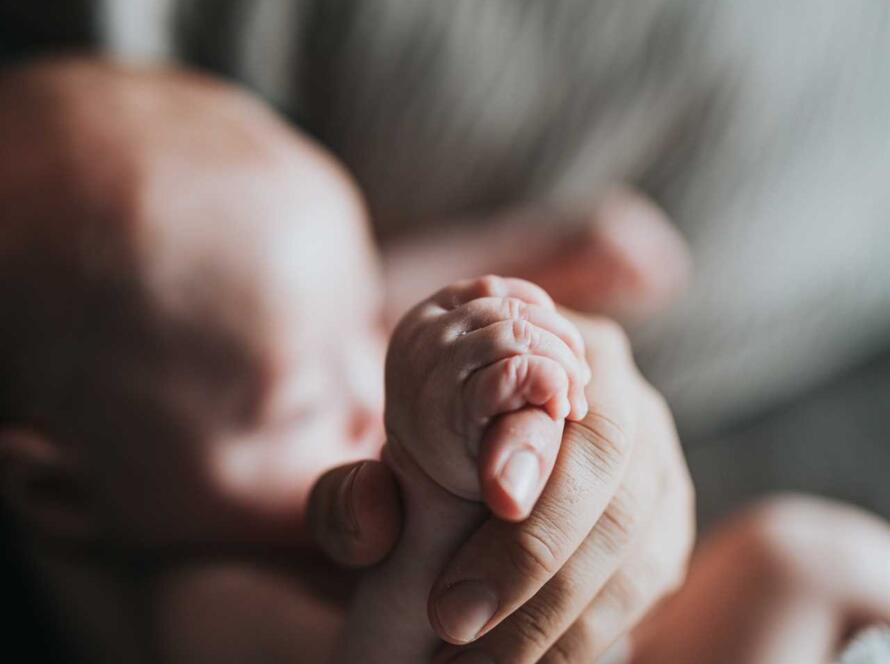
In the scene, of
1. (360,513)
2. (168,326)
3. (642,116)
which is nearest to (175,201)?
(168,326)

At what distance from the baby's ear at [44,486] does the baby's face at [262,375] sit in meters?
0.04

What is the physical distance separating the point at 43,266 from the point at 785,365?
80 centimetres

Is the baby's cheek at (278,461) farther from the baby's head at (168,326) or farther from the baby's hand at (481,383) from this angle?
the baby's hand at (481,383)

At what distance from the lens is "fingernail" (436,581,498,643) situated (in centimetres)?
45

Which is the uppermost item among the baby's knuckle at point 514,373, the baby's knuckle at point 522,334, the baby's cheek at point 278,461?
the baby's knuckle at point 522,334

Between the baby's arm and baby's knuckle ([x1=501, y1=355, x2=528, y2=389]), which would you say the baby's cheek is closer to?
the baby's arm

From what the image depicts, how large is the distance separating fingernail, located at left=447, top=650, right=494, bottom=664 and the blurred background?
1.84ft

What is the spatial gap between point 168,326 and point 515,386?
373 millimetres

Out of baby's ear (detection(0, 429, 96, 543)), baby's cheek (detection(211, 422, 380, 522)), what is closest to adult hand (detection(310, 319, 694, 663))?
baby's cheek (detection(211, 422, 380, 522))

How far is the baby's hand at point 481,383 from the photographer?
0.42 m

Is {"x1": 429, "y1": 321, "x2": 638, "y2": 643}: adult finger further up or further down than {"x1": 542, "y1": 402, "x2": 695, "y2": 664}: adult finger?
further up

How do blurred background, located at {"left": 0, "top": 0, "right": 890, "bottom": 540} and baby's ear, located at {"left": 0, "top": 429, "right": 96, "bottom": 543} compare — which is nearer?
baby's ear, located at {"left": 0, "top": 429, "right": 96, "bottom": 543}

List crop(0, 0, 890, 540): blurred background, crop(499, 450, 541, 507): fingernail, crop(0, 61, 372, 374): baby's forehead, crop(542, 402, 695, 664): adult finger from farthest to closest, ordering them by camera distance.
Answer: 1. crop(0, 0, 890, 540): blurred background
2. crop(0, 61, 372, 374): baby's forehead
3. crop(542, 402, 695, 664): adult finger
4. crop(499, 450, 541, 507): fingernail

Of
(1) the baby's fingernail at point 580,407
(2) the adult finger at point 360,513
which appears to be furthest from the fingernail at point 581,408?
(2) the adult finger at point 360,513
